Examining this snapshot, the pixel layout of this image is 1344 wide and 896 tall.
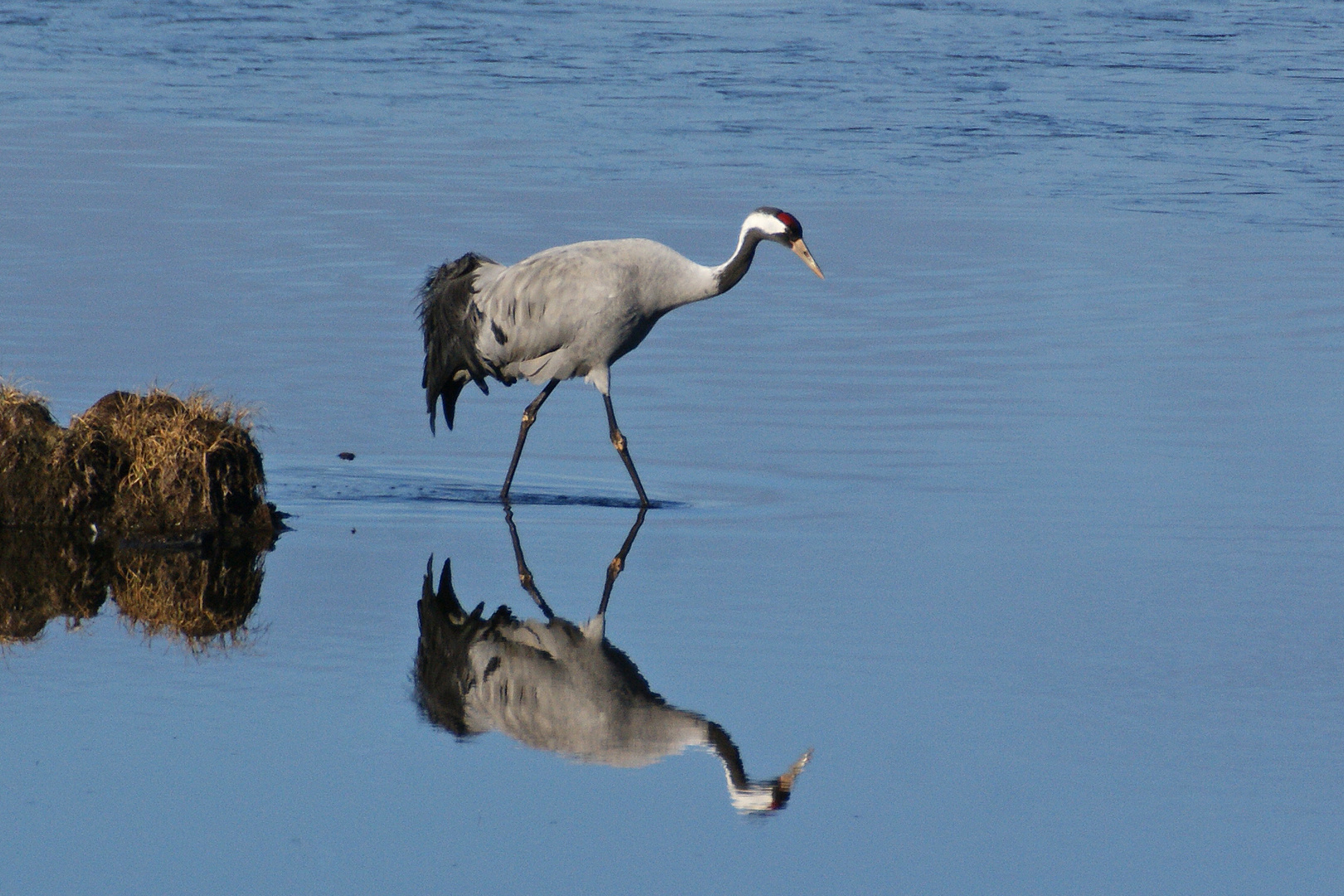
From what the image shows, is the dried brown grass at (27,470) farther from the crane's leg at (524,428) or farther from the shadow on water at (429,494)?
the crane's leg at (524,428)

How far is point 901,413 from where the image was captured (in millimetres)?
10656

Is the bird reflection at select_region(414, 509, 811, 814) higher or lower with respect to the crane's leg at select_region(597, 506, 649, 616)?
higher

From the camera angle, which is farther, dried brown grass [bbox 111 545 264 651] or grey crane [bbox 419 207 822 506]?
grey crane [bbox 419 207 822 506]

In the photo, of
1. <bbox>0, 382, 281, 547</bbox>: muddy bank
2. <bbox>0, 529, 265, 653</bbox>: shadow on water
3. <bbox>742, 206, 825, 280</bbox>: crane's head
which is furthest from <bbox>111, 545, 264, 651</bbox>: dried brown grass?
<bbox>742, 206, 825, 280</bbox>: crane's head

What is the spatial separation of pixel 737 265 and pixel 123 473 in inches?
119

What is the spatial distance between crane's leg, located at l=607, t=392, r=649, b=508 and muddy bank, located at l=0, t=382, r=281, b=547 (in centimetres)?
166

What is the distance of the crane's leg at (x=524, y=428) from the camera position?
9.45m

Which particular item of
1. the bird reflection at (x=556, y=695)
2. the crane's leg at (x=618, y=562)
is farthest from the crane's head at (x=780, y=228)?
the bird reflection at (x=556, y=695)

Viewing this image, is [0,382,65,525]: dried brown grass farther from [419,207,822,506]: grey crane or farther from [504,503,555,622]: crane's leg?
[419,207,822,506]: grey crane

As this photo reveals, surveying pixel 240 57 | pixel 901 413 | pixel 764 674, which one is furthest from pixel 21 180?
pixel 764 674

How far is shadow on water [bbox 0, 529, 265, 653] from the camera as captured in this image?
727 centimetres

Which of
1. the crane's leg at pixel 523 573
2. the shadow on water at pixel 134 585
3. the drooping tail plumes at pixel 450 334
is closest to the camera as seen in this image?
the shadow on water at pixel 134 585

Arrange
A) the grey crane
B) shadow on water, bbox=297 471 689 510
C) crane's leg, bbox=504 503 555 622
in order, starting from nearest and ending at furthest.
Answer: crane's leg, bbox=504 503 555 622 < shadow on water, bbox=297 471 689 510 < the grey crane

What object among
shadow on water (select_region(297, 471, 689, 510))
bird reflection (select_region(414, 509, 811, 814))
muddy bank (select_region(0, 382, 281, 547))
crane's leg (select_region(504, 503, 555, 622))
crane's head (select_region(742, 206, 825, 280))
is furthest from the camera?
crane's head (select_region(742, 206, 825, 280))
